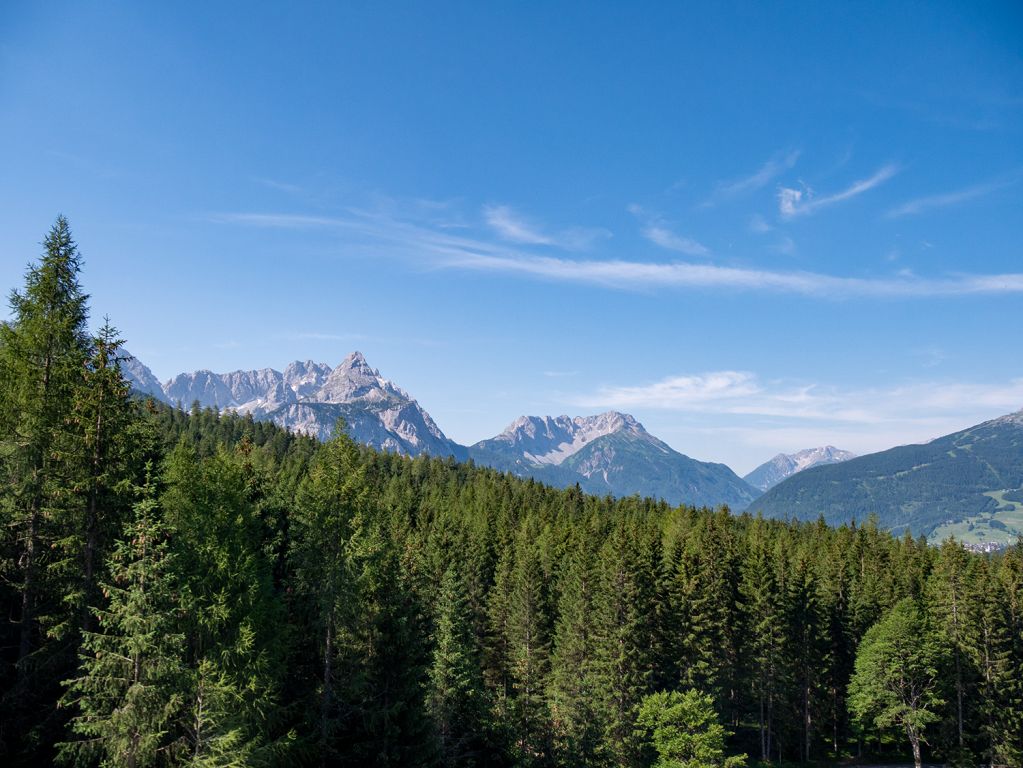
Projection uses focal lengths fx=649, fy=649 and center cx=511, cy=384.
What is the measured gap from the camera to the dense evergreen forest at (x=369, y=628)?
2161 centimetres

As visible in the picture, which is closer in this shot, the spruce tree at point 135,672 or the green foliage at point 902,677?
the spruce tree at point 135,672

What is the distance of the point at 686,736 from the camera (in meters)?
36.2

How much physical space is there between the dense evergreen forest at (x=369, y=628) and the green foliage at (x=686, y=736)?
0.16 meters

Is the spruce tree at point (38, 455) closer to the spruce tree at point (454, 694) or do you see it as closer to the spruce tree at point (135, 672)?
the spruce tree at point (135, 672)

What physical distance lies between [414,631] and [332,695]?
505 cm

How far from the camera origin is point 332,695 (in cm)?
3145

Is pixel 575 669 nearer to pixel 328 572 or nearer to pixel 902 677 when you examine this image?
pixel 328 572

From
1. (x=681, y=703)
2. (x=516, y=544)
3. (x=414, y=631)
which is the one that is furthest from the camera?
(x=516, y=544)

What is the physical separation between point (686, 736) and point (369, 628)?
61.8ft

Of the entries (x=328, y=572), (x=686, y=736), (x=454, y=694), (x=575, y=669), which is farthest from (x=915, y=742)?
(x=328, y=572)

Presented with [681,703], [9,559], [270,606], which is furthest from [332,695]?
[681,703]

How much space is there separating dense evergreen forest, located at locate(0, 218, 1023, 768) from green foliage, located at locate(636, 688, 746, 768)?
0.53ft

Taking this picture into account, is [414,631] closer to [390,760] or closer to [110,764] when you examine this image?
[390,760]

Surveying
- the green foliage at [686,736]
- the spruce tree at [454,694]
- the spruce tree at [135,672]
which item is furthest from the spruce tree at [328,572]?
the green foliage at [686,736]
